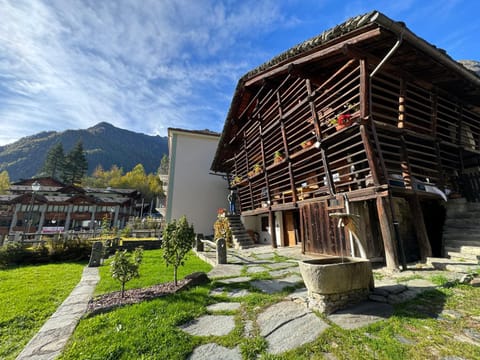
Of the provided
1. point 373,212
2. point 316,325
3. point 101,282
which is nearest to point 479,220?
point 373,212

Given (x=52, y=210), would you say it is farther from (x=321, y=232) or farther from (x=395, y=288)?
(x=395, y=288)

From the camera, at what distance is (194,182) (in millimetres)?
19281

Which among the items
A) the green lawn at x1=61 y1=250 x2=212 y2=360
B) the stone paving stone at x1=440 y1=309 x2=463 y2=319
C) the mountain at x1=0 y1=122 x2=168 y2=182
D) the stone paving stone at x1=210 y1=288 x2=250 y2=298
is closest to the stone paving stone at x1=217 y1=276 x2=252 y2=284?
the stone paving stone at x1=210 y1=288 x2=250 y2=298

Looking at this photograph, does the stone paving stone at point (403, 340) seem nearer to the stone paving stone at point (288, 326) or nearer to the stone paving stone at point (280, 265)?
the stone paving stone at point (288, 326)

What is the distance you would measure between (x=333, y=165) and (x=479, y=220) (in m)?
4.85

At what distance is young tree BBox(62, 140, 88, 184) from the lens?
52.2 m

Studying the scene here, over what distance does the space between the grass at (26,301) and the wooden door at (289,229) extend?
9594mm

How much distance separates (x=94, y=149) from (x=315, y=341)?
456ft

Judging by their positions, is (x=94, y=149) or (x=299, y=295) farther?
(x=94, y=149)

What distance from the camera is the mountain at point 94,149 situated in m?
94.9

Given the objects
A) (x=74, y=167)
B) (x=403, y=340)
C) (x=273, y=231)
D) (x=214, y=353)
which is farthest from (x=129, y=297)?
(x=74, y=167)

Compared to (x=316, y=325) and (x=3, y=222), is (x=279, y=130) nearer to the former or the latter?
(x=316, y=325)

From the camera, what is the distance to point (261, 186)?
1277 centimetres

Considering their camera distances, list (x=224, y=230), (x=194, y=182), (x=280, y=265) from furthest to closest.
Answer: (x=194, y=182), (x=224, y=230), (x=280, y=265)
